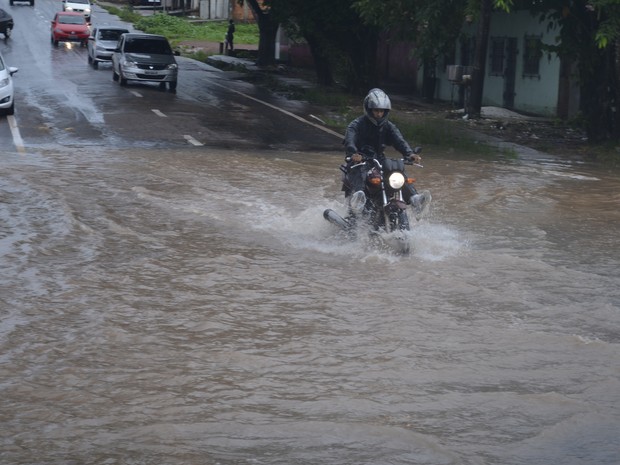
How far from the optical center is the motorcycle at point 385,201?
36.6ft

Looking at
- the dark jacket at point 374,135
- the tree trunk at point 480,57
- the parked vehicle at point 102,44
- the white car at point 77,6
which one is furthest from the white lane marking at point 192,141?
the white car at point 77,6

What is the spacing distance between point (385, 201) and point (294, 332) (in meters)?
3.11

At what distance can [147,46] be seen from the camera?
1351 inches

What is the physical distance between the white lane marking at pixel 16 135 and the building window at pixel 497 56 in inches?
588

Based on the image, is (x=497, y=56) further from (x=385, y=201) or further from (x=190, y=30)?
(x=190, y=30)

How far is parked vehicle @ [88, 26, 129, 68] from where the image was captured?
4144 cm

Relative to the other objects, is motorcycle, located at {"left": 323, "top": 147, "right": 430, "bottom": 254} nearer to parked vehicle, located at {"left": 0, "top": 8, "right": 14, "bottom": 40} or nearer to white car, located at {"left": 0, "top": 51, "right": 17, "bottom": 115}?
white car, located at {"left": 0, "top": 51, "right": 17, "bottom": 115}

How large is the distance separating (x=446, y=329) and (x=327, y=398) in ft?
6.44

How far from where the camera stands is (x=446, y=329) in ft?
28.4

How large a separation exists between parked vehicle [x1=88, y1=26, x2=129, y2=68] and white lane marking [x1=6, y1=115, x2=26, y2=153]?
58.2 feet

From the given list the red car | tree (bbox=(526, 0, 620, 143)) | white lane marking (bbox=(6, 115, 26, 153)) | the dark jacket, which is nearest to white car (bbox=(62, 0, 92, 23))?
the red car

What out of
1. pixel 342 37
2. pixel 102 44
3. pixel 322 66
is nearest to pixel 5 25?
pixel 102 44

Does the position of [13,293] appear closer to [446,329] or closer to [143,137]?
[446,329]

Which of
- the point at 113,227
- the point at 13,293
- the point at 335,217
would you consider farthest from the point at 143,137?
the point at 13,293
